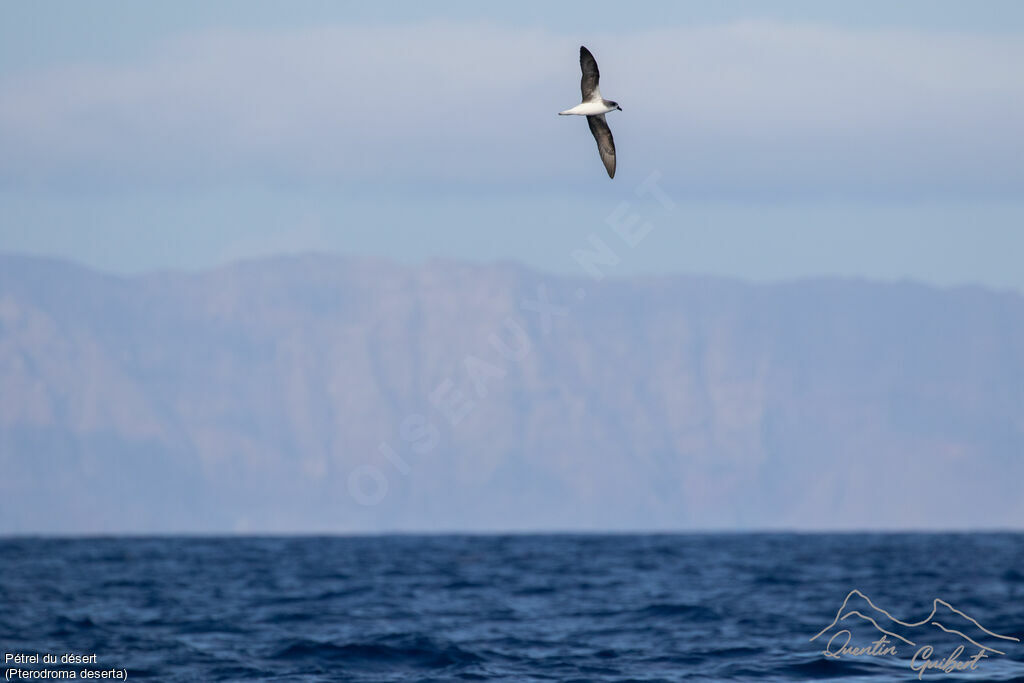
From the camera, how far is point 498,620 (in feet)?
148

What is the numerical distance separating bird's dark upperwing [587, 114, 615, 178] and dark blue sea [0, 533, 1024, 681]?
11633 mm

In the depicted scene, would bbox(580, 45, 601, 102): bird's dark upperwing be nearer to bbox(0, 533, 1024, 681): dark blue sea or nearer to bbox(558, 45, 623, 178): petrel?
bbox(558, 45, 623, 178): petrel

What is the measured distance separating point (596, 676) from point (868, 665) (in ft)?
18.9

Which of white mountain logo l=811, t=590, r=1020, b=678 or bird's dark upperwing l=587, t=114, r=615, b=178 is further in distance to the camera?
white mountain logo l=811, t=590, r=1020, b=678

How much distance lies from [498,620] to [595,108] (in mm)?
23446

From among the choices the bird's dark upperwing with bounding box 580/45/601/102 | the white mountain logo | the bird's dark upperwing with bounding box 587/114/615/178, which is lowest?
the white mountain logo

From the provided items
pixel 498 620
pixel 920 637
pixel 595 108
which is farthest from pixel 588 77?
pixel 498 620

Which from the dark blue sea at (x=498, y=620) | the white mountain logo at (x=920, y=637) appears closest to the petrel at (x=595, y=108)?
the dark blue sea at (x=498, y=620)

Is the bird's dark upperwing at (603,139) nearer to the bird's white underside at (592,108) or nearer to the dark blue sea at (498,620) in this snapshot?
the bird's white underside at (592,108)

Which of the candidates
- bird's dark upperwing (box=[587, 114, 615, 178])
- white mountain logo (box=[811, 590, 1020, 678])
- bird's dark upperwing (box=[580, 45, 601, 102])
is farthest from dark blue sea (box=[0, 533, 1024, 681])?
bird's dark upperwing (box=[580, 45, 601, 102])

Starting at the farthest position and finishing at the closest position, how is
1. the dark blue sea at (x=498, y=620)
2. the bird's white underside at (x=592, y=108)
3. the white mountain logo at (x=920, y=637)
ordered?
the white mountain logo at (x=920, y=637) < the dark blue sea at (x=498, y=620) < the bird's white underside at (x=592, y=108)

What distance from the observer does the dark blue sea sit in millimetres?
34062

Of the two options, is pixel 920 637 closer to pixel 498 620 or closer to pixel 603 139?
pixel 498 620

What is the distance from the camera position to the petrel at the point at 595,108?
2503 centimetres
